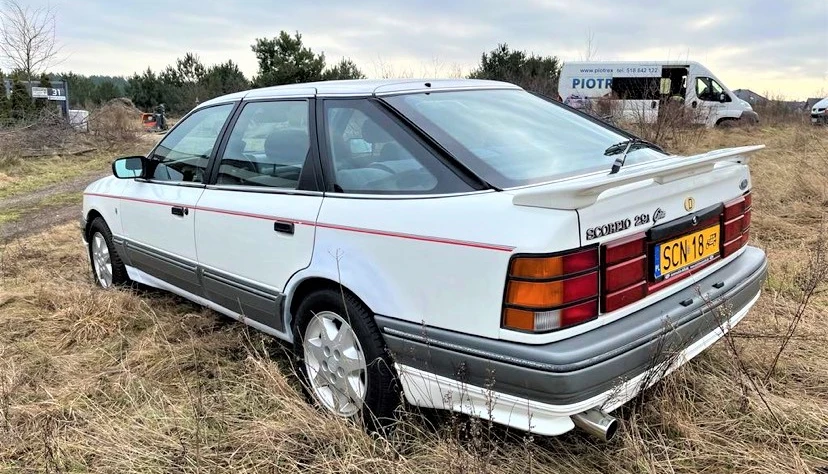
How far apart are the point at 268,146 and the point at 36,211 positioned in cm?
753

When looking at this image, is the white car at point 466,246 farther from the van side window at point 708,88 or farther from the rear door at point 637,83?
the van side window at point 708,88

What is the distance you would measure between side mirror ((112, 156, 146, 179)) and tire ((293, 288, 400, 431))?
184 cm

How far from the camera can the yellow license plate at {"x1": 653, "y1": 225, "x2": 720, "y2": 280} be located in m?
2.26

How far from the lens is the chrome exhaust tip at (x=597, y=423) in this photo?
1962 millimetres

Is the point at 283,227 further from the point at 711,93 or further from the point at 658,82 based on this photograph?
the point at 711,93

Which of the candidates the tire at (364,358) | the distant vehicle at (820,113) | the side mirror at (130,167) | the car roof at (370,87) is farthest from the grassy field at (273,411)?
the distant vehicle at (820,113)

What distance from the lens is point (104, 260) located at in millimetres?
4637

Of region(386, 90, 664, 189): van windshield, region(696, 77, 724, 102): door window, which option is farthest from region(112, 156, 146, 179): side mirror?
region(696, 77, 724, 102): door window

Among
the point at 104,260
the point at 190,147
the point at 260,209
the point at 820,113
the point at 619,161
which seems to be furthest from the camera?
the point at 820,113

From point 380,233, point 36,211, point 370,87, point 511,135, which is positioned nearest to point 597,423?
point 380,233

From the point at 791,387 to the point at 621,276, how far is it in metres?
1.34

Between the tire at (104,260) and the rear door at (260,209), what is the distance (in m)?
1.40

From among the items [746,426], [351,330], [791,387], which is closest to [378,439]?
[351,330]

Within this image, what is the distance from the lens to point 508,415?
2.04 m
